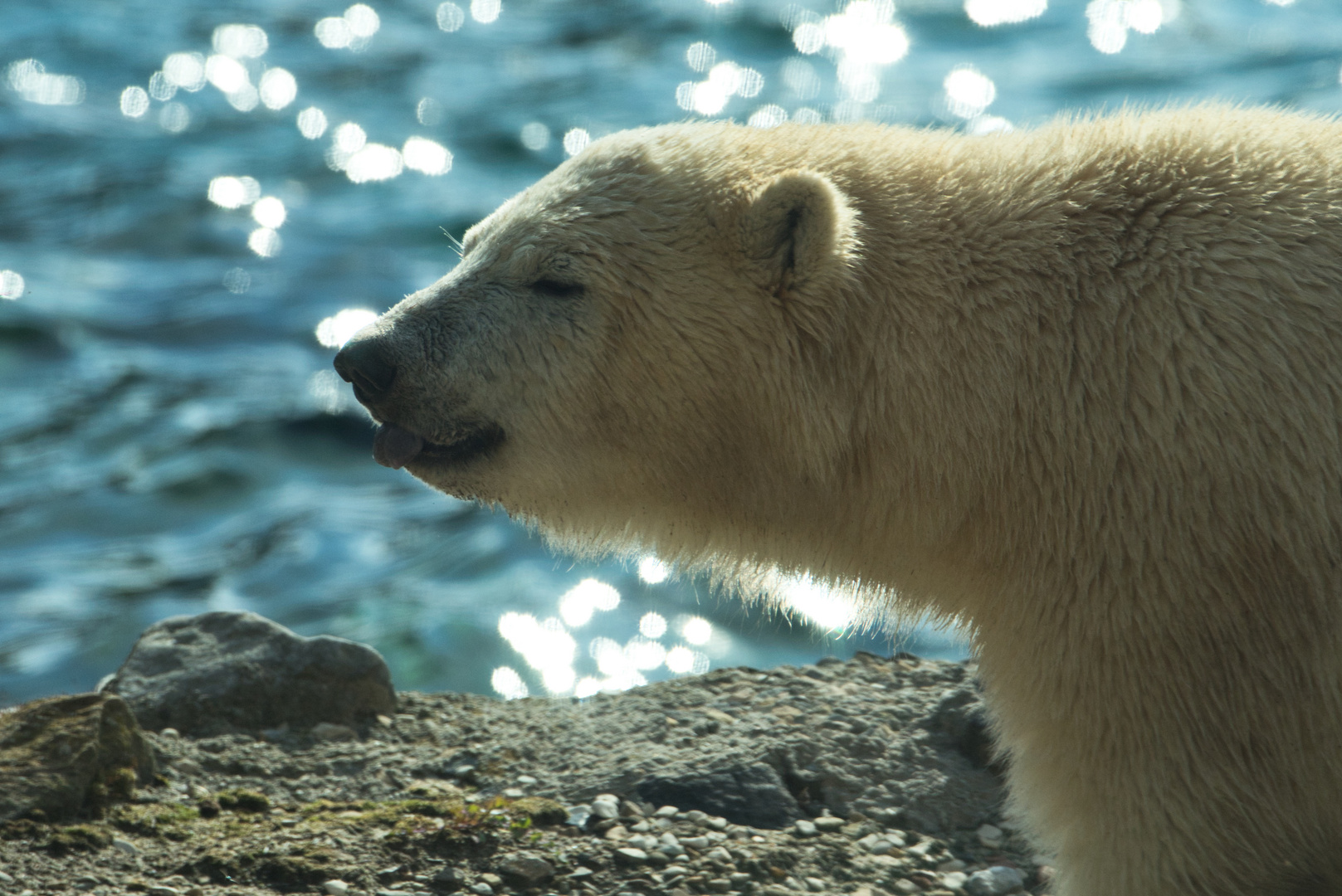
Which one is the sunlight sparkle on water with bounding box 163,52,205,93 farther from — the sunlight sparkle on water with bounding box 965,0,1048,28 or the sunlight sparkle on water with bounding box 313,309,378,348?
the sunlight sparkle on water with bounding box 965,0,1048,28

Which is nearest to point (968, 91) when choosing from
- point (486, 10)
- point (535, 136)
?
point (535, 136)

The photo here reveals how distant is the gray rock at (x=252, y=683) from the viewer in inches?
178

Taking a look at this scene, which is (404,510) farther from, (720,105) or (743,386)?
→ (720,105)

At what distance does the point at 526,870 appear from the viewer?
3494 millimetres

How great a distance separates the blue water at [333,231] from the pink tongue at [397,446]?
1431mm

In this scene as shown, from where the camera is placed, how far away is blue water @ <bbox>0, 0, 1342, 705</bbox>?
7496 mm

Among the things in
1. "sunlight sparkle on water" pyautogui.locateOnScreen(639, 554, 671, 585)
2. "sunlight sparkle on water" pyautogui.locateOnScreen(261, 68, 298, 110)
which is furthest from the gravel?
"sunlight sparkle on water" pyautogui.locateOnScreen(261, 68, 298, 110)

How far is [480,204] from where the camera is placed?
512 inches

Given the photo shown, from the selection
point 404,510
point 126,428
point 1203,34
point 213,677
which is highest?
point 1203,34

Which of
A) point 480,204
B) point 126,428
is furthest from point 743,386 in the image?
point 480,204

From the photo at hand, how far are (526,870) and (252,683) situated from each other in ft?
4.97

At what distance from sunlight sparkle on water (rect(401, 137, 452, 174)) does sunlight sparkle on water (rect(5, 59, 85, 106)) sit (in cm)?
356

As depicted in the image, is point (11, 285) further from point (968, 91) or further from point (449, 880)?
point (968, 91)

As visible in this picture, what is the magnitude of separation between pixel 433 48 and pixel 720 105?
4.34 metres
